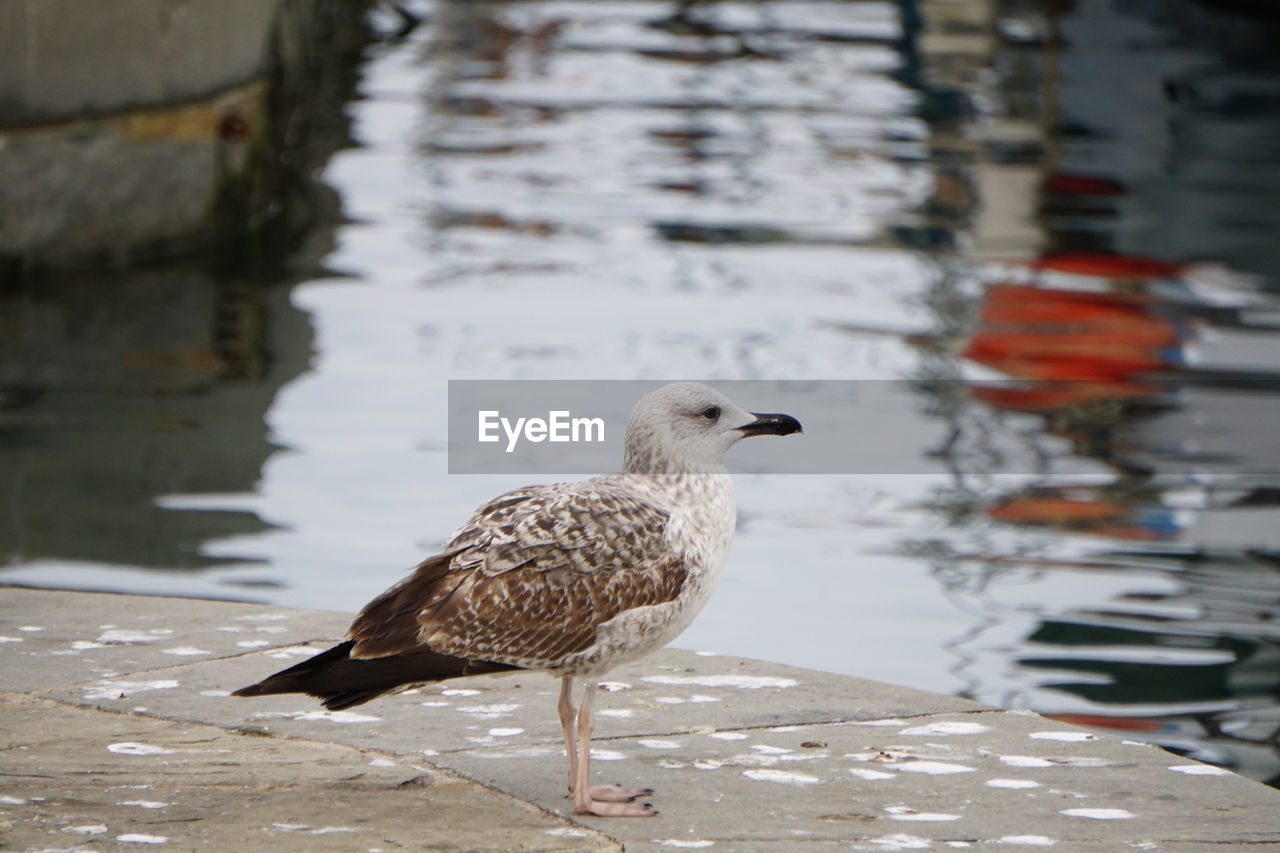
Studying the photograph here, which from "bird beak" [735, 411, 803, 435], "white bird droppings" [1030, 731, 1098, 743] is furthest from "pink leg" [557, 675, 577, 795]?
"white bird droppings" [1030, 731, 1098, 743]

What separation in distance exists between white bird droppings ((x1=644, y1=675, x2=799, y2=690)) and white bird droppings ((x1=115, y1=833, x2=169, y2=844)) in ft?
6.21

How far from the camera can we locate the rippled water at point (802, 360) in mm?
7738

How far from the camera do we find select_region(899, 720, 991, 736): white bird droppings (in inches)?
207

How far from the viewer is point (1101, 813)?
4641 millimetres

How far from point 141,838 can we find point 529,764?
1094mm

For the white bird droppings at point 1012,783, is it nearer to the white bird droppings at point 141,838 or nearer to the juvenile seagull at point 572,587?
the juvenile seagull at point 572,587

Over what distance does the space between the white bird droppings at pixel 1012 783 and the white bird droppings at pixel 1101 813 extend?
190 millimetres

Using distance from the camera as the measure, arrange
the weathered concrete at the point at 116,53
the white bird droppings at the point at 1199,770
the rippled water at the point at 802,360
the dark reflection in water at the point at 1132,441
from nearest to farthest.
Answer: the white bird droppings at the point at 1199,770 < the dark reflection in water at the point at 1132,441 < the rippled water at the point at 802,360 < the weathered concrete at the point at 116,53

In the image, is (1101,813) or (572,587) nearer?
(572,587)

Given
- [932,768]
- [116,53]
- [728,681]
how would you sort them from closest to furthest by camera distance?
1. [932,768]
2. [728,681]
3. [116,53]

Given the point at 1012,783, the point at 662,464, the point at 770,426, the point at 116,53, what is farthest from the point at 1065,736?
the point at 116,53

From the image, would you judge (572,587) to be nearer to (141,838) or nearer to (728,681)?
(141,838)

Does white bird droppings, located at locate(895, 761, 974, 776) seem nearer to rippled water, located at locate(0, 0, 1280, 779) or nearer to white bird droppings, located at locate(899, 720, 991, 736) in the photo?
white bird droppings, located at locate(899, 720, 991, 736)

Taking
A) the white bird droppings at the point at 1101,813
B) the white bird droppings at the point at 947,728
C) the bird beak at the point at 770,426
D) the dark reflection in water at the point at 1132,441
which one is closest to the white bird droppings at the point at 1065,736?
the white bird droppings at the point at 947,728
